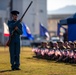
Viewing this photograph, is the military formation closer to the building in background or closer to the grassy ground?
the grassy ground

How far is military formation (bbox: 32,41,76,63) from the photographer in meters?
17.2

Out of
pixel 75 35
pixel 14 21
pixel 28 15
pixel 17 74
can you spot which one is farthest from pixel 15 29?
pixel 28 15

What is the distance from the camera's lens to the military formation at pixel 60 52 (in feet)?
56.5

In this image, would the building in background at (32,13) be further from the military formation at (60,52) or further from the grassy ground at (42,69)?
the grassy ground at (42,69)

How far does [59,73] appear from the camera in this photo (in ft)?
40.7

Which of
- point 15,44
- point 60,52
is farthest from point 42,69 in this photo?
point 60,52

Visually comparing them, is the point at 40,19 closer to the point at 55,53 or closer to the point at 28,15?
the point at 28,15

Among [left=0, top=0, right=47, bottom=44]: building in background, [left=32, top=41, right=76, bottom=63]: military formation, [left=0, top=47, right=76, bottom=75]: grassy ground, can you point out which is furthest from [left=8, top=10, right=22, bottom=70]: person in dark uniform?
[left=0, top=0, right=47, bottom=44]: building in background

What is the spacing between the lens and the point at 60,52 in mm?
18484

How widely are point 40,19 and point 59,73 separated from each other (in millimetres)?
61519

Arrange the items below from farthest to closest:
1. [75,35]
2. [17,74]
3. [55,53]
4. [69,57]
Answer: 1. [75,35]
2. [55,53]
3. [69,57]
4. [17,74]

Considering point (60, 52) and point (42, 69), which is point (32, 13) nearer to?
point (60, 52)

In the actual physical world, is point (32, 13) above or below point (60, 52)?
above

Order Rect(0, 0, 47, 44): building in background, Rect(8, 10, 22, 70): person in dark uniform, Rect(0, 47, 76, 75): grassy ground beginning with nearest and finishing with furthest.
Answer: Rect(0, 47, 76, 75): grassy ground, Rect(8, 10, 22, 70): person in dark uniform, Rect(0, 0, 47, 44): building in background
